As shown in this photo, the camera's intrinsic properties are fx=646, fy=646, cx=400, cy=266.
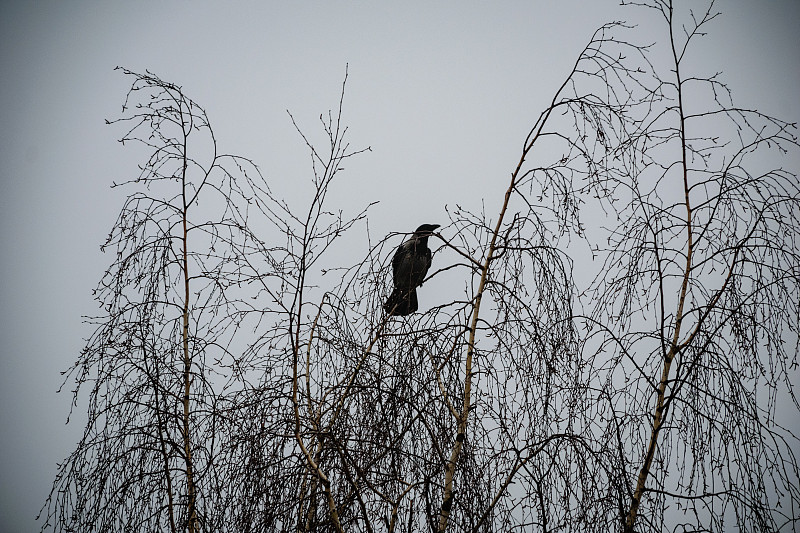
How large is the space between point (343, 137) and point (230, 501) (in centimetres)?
142

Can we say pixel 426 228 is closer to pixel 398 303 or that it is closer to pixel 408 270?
pixel 408 270

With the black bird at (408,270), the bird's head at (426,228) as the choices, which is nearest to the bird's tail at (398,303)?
the black bird at (408,270)

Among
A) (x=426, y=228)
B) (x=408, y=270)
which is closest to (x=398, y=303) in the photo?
(x=408, y=270)

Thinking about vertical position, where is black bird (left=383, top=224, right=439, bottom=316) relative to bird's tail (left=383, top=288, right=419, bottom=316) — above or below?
above

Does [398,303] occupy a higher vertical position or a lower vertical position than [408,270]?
lower

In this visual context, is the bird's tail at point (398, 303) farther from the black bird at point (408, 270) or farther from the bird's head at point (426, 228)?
the bird's head at point (426, 228)

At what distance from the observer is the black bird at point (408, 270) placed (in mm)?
2623

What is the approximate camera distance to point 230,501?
2354 mm

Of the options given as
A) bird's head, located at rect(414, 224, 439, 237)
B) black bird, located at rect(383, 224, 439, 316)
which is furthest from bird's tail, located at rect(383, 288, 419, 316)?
bird's head, located at rect(414, 224, 439, 237)

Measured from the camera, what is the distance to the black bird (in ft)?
8.61

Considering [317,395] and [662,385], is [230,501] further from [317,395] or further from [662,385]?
[662,385]

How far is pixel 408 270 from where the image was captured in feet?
8.81

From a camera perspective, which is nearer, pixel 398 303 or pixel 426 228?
pixel 398 303

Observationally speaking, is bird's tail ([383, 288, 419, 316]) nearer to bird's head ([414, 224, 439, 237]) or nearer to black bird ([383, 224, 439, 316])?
black bird ([383, 224, 439, 316])
